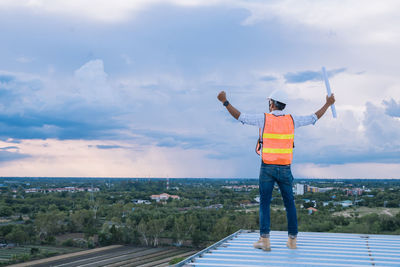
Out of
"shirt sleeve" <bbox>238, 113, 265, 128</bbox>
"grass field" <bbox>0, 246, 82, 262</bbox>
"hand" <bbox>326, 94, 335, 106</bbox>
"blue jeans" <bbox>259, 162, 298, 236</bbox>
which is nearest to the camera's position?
"shirt sleeve" <bbox>238, 113, 265, 128</bbox>

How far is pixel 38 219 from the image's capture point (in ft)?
183

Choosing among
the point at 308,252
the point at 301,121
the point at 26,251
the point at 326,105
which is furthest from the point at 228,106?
the point at 26,251

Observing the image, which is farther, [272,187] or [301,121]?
[301,121]

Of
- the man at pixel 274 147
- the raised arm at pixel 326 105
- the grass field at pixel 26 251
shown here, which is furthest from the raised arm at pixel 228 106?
the grass field at pixel 26 251

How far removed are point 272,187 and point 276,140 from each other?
2.06ft

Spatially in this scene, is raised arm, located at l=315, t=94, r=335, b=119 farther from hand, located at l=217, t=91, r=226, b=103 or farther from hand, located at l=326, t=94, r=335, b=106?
hand, located at l=217, t=91, r=226, b=103

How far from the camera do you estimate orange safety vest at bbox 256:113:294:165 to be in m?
5.06

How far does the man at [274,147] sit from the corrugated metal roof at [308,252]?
297 mm

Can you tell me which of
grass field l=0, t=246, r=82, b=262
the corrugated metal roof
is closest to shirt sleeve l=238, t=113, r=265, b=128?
the corrugated metal roof

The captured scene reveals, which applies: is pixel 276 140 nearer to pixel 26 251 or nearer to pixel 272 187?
pixel 272 187

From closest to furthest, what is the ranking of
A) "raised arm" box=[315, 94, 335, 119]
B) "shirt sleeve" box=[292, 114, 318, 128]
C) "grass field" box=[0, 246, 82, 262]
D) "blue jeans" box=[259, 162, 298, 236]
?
"blue jeans" box=[259, 162, 298, 236]
"shirt sleeve" box=[292, 114, 318, 128]
"raised arm" box=[315, 94, 335, 119]
"grass field" box=[0, 246, 82, 262]

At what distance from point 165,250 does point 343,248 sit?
4655 cm

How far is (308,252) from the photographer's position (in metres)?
5.27

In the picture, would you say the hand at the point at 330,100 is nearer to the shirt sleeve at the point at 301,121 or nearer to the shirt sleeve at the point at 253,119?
the shirt sleeve at the point at 301,121
